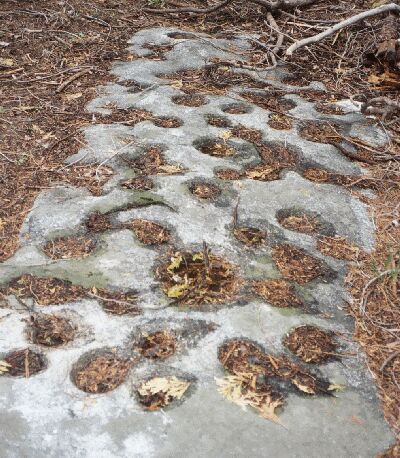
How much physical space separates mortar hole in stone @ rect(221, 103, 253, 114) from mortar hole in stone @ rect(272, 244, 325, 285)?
1655 millimetres

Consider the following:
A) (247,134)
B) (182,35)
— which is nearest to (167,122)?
(247,134)

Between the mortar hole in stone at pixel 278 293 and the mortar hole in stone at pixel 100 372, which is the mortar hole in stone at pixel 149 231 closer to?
the mortar hole in stone at pixel 278 293

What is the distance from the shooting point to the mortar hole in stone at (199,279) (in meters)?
2.47

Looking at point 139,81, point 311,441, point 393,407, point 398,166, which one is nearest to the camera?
point 311,441

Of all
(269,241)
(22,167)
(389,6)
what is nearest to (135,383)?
(269,241)

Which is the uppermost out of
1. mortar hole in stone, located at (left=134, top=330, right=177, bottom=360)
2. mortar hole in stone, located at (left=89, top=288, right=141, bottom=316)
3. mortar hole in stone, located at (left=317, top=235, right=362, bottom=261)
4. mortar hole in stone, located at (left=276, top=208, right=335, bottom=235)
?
mortar hole in stone, located at (left=317, top=235, right=362, bottom=261)

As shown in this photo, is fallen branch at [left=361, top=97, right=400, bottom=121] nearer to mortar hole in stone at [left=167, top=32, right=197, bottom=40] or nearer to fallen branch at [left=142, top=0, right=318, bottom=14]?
fallen branch at [left=142, top=0, right=318, bottom=14]

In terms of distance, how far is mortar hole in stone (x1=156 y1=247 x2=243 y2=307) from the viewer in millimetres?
2475

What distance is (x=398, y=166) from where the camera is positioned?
3.61 metres

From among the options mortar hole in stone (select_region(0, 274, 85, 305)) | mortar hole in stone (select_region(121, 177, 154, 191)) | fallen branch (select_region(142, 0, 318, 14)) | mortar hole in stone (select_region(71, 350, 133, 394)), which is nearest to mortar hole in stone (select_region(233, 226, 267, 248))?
mortar hole in stone (select_region(121, 177, 154, 191))

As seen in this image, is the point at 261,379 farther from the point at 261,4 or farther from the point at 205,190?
the point at 261,4

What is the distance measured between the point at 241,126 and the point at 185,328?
6.78 ft

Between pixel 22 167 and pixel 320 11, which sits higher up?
pixel 320 11

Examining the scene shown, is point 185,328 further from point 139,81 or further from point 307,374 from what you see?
point 139,81
